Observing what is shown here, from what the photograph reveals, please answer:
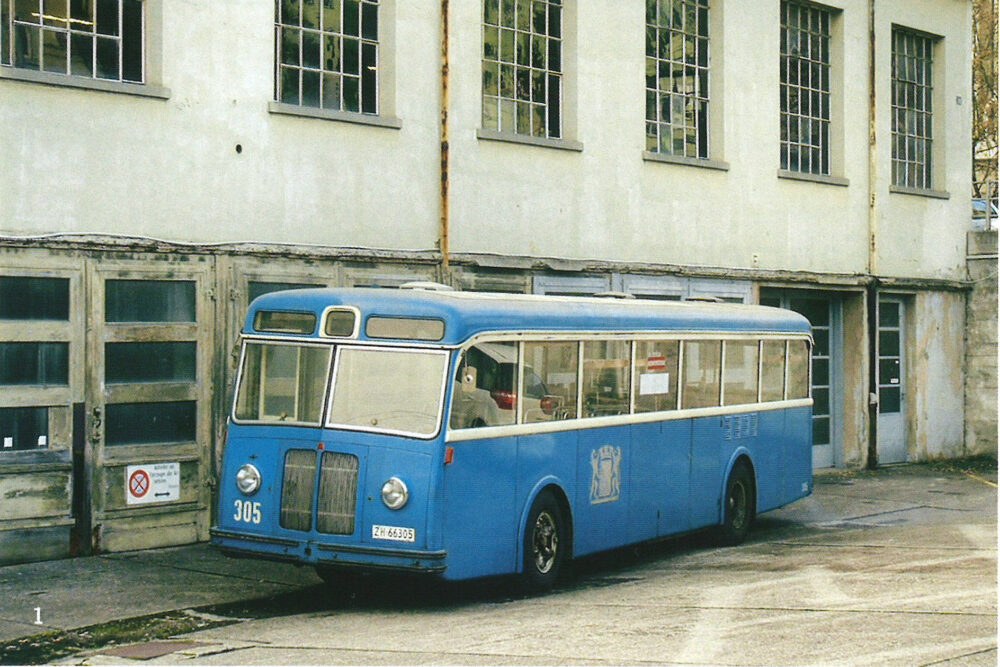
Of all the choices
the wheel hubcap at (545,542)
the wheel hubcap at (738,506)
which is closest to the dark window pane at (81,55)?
the wheel hubcap at (545,542)

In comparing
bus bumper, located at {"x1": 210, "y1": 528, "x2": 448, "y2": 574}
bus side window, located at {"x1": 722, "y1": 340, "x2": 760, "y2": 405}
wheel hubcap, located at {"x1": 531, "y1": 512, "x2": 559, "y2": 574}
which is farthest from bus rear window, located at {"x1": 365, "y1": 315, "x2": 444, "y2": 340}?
bus side window, located at {"x1": 722, "y1": 340, "x2": 760, "y2": 405}

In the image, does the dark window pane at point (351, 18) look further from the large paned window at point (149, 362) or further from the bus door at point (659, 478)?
the bus door at point (659, 478)

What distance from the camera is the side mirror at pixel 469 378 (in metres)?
11.2

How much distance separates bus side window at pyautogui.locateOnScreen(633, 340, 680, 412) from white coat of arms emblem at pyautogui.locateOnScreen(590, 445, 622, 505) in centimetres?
64

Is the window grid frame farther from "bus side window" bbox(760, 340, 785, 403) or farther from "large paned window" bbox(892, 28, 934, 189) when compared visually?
"bus side window" bbox(760, 340, 785, 403)

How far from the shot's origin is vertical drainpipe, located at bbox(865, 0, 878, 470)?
2334 centimetres

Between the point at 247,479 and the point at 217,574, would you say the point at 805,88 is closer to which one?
the point at 217,574

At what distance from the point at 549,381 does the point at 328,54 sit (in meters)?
5.59

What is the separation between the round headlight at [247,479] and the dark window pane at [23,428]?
2.79m

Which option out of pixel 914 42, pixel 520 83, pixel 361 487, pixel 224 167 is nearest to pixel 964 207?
pixel 914 42

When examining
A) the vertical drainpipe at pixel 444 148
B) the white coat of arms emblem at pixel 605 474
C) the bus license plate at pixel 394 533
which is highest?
the vertical drainpipe at pixel 444 148

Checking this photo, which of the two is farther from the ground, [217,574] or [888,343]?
[888,343]

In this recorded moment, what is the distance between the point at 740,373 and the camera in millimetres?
15398

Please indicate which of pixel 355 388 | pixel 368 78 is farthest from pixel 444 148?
pixel 355 388
